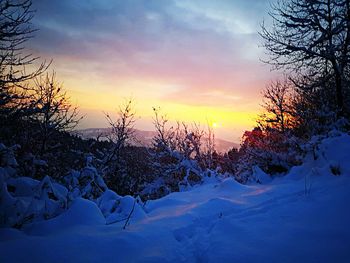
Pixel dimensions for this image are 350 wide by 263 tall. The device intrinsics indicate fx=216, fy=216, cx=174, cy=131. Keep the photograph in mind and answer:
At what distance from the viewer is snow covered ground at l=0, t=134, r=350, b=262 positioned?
2066 mm

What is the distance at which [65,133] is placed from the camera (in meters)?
15.2

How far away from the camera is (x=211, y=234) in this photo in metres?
2.64

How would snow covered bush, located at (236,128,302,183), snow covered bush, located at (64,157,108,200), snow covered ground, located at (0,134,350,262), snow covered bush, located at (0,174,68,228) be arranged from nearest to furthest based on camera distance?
snow covered ground, located at (0,134,350,262)
snow covered bush, located at (0,174,68,228)
snow covered bush, located at (64,157,108,200)
snow covered bush, located at (236,128,302,183)

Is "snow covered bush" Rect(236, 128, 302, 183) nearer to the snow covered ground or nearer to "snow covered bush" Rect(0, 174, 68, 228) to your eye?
the snow covered ground

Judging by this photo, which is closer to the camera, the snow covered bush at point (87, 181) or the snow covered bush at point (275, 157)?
the snow covered bush at point (87, 181)

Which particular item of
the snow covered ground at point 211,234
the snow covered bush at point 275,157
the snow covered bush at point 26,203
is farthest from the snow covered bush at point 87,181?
the snow covered bush at point 275,157

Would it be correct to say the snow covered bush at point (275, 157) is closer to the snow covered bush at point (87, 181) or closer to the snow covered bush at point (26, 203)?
the snow covered bush at point (87, 181)

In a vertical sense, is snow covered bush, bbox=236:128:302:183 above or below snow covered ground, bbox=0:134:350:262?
above

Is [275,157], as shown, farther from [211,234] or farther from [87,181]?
[87,181]

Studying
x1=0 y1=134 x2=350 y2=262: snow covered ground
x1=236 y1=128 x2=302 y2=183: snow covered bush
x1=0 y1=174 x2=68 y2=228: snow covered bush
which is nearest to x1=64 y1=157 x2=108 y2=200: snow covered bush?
x1=0 y1=174 x2=68 y2=228: snow covered bush

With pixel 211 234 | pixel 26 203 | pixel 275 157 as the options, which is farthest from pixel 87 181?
pixel 275 157

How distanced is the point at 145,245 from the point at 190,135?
1203 cm

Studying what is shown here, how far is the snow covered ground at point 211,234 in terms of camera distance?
6.78 ft

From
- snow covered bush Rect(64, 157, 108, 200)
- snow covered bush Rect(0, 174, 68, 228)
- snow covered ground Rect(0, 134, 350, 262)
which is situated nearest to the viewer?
snow covered ground Rect(0, 134, 350, 262)
